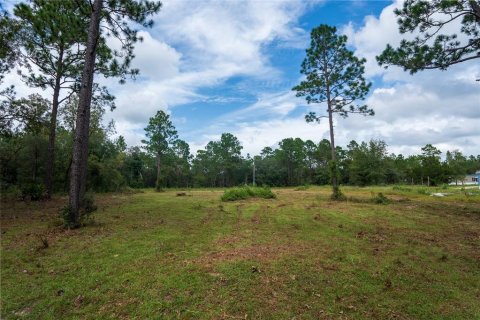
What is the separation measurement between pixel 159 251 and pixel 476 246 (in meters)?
6.59

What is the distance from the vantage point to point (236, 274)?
396 cm

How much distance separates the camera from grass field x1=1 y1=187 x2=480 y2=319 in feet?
10.3

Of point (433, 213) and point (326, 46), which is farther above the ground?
point (326, 46)

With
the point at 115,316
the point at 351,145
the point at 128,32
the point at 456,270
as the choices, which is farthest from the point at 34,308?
the point at 351,145

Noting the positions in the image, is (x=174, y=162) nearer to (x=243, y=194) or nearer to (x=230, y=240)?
(x=243, y=194)

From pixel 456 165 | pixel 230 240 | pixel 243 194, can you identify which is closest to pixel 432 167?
pixel 456 165

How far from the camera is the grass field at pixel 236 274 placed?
124 inches

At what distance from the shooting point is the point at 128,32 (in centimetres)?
849

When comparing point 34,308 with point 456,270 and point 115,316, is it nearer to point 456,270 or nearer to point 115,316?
point 115,316

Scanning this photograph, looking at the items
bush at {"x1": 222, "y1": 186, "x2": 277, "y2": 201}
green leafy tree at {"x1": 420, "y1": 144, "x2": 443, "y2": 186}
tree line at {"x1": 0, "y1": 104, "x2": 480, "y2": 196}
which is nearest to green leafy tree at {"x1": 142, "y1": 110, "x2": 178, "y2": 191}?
tree line at {"x1": 0, "y1": 104, "x2": 480, "y2": 196}

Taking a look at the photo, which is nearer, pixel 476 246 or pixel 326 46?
pixel 476 246

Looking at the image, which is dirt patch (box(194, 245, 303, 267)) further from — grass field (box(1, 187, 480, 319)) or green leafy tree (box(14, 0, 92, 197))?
green leafy tree (box(14, 0, 92, 197))

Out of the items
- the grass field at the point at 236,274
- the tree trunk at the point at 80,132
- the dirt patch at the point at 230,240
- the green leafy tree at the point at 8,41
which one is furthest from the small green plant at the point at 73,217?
the green leafy tree at the point at 8,41

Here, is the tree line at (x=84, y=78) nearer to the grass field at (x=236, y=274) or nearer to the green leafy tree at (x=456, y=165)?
the grass field at (x=236, y=274)
